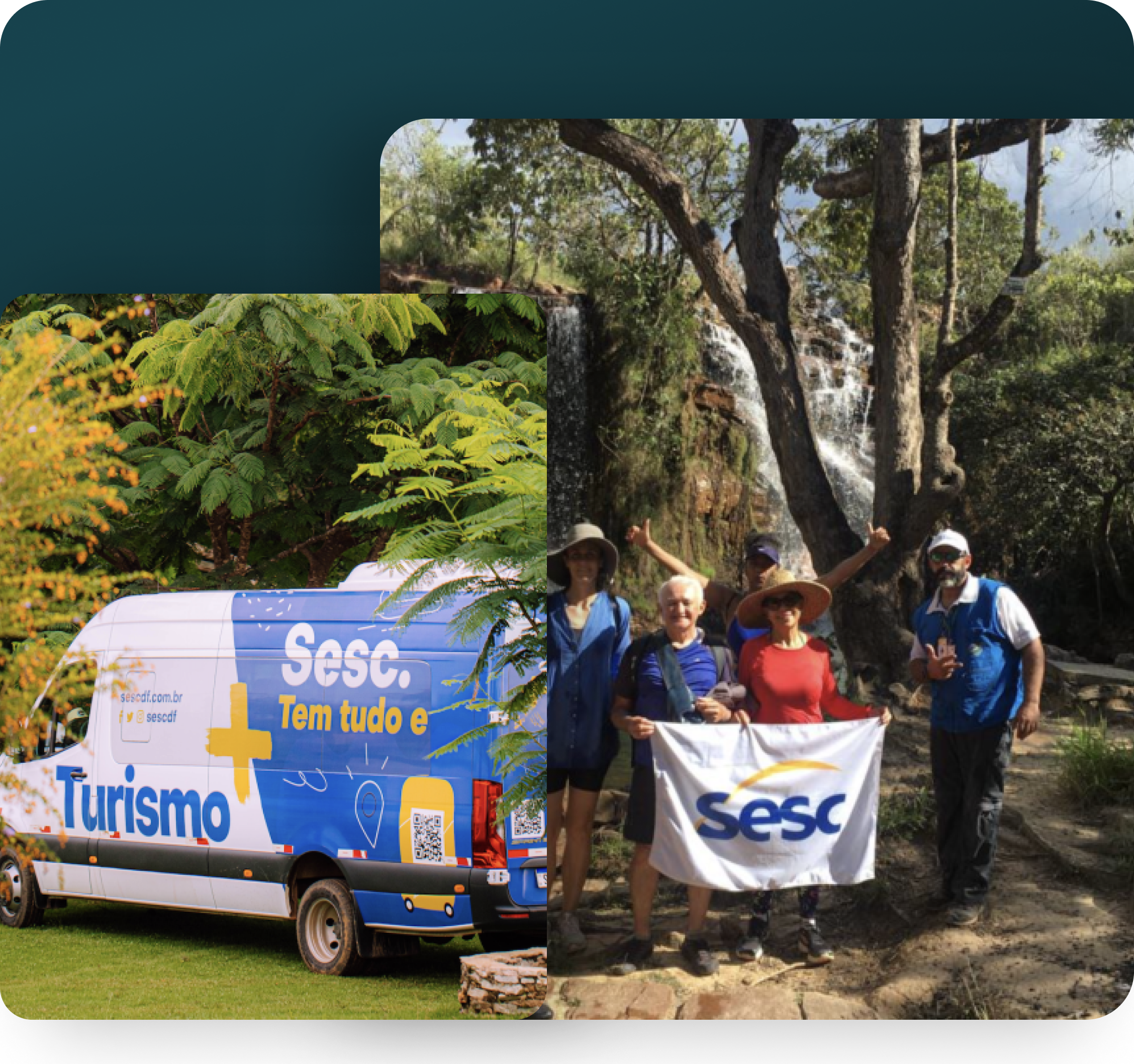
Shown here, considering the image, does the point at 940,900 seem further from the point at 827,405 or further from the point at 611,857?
the point at 827,405

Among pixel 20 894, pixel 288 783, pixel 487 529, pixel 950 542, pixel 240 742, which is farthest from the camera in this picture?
pixel 20 894

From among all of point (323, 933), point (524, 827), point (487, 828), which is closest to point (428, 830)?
point (487, 828)

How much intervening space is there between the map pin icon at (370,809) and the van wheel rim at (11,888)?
75.8 inches

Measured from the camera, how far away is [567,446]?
5422 millimetres

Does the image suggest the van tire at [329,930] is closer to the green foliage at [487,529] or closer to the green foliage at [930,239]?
the green foliage at [487,529]

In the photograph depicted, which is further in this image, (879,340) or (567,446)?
(879,340)

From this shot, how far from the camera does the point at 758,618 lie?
548cm

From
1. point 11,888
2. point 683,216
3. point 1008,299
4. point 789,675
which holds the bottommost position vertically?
point 11,888

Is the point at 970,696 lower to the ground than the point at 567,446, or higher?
lower

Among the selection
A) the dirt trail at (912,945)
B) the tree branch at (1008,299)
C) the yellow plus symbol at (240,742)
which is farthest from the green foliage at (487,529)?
the tree branch at (1008,299)

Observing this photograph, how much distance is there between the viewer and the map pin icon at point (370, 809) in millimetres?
6148

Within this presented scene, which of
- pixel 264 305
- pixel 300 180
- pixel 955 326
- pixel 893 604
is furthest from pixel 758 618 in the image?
pixel 300 180

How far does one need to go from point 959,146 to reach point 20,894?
219 inches

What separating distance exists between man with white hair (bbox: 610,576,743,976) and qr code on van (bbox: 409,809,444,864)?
996 millimetres
